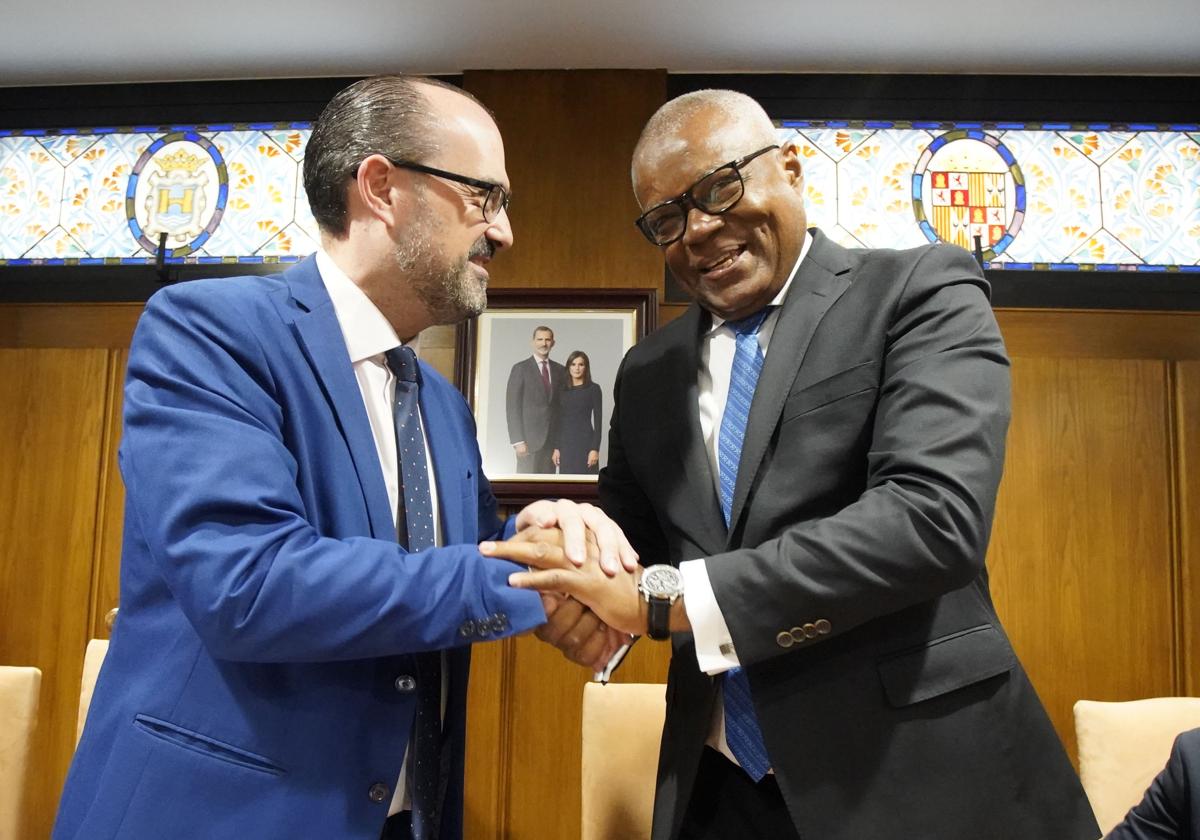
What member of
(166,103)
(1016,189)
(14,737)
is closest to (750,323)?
(14,737)

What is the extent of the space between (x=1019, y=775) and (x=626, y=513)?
2.67 ft

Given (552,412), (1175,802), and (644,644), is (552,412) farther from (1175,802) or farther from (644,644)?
(1175,802)

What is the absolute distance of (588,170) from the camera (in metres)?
3.61

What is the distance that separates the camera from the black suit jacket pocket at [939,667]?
4.02 ft

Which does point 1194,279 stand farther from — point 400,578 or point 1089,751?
point 400,578

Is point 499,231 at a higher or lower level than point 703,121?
lower

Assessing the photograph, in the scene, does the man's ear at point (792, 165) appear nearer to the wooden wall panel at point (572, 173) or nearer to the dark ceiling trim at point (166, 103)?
the wooden wall panel at point (572, 173)

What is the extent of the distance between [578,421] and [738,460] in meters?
2.05

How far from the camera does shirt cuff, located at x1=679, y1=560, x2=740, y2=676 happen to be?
4.14ft

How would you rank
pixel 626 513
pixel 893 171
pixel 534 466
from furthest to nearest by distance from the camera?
pixel 893 171
pixel 534 466
pixel 626 513

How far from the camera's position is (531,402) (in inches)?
136

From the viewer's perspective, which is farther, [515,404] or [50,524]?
[50,524]

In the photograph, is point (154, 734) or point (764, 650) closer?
point (154, 734)

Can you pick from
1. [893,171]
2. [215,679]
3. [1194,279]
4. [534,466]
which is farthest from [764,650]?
[1194,279]
